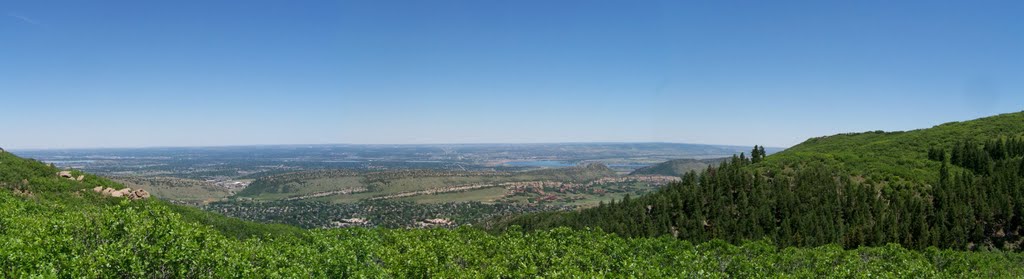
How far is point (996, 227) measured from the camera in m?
63.8

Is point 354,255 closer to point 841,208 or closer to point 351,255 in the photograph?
point 351,255

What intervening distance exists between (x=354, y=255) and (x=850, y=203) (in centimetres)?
6844

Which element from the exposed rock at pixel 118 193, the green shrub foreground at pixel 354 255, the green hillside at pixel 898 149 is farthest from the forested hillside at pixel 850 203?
the exposed rock at pixel 118 193

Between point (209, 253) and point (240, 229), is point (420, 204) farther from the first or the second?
point (209, 253)

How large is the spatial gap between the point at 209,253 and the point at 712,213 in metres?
69.3

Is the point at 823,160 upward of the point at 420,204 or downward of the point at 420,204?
upward

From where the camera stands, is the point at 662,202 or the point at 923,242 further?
the point at 662,202

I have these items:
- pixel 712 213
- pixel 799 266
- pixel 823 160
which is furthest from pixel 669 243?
pixel 823 160

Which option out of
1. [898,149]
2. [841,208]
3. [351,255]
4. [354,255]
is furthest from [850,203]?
[351,255]

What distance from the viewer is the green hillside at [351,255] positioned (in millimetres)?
20145

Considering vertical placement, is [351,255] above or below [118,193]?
below

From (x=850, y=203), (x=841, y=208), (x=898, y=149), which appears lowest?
(x=841, y=208)

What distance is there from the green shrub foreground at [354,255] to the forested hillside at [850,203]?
15.5 metres

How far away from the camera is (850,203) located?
68.9 meters
